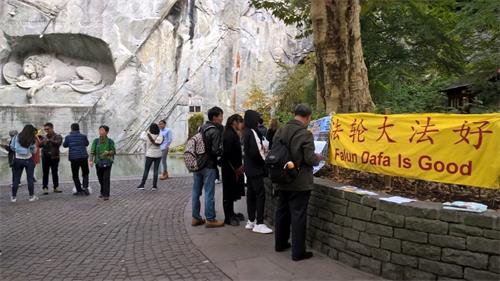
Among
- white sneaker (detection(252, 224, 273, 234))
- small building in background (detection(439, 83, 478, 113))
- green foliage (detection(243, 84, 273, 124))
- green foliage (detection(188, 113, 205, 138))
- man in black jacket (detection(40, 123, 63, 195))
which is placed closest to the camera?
white sneaker (detection(252, 224, 273, 234))

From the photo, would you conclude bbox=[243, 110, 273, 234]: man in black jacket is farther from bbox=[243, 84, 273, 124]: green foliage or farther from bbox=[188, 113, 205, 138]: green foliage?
bbox=[243, 84, 273, 124]: green foliage

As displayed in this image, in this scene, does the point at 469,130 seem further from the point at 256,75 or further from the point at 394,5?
the point at 256,75

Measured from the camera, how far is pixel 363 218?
4.84m

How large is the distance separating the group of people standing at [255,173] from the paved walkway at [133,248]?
0.27m

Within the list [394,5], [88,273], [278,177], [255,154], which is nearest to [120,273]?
[88,273]

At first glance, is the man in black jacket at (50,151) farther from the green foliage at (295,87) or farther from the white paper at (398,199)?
the green foliage at (295,87)

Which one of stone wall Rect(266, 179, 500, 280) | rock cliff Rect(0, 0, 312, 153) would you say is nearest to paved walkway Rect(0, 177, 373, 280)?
stone wall Rect(266, 179, 500, 280)

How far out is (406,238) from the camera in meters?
4.38

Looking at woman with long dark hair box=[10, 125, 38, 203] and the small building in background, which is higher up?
the small building in background

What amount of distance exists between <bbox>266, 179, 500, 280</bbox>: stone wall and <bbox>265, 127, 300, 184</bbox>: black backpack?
0.66m

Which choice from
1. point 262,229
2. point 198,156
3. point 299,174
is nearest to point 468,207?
point 299,174

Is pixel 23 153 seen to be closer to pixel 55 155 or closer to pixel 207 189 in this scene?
pixel 55 155

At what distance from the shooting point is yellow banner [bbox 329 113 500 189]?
4.21 m

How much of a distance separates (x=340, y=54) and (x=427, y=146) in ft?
12.1
